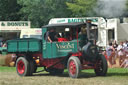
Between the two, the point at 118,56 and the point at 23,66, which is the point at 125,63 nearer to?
the point at 118,56

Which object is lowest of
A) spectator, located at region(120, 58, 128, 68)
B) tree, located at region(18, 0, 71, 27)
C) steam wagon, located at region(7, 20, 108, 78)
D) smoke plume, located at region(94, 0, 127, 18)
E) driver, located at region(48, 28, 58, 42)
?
spectator, located at region(120, 58, 128, 68)

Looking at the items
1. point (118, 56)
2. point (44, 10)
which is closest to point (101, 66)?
point (118, 56)

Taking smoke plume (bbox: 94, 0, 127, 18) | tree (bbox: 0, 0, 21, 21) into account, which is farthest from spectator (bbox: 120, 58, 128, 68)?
tree (bbox: 0, 0, 21, 21)

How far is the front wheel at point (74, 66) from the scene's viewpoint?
43.3 feet

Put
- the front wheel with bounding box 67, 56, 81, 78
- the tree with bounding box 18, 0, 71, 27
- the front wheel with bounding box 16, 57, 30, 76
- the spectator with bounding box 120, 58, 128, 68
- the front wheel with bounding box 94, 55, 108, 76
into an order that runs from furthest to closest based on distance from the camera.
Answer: the tree with bounding box 18, 0, 71, 27, the spectator with bounding box 120, 58, 128, 68, the front wheel with bounding box 16, 57, 30, 76, the front wheel with bounding box 94, 55, 108, 76, the front wheel with bounding box 67, 56, 81, 78

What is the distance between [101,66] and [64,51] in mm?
1591

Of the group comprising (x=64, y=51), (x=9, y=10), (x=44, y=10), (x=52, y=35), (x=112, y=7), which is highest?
(x=9, y=10)

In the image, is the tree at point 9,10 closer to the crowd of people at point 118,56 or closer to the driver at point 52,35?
the crowd of people at point 118,56

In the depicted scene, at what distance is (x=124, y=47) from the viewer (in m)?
19.5

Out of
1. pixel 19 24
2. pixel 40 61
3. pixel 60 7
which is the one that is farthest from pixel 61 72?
pixel 60 7

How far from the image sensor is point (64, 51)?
14.0 meters

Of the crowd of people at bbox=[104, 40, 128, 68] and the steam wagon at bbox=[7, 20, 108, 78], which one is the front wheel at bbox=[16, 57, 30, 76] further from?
the crowd of people at bbox=[104, 40, 128, 68]

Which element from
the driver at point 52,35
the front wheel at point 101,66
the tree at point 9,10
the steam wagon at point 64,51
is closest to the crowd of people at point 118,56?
the steam wagon at point 64,51

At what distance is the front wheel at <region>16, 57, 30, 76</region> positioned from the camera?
1515 centimetres
